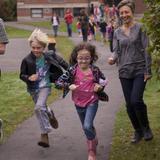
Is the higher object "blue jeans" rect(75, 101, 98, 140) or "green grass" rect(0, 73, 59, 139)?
"blue jeans" rect(75, 101, 98, 140)

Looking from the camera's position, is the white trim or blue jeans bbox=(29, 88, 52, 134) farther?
the white trim

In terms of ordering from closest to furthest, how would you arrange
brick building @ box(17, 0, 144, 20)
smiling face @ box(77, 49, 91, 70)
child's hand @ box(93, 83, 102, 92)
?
child's hand @ box(93, 83, 102, 92) → smiling face @ box(77, 49, 91, 70) → brick building @ box(17, 0, 144, 20)

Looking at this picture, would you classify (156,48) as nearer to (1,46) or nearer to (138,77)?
(138,77)

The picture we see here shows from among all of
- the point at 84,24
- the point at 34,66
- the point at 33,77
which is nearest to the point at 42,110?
the point at 33,77

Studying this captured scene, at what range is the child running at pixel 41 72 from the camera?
291 inches

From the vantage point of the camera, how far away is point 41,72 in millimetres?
7516

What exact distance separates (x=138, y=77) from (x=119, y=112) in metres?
2.79

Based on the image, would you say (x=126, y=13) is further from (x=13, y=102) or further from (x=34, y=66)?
(x=13, y=102)

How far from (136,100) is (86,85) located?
0.73 meters

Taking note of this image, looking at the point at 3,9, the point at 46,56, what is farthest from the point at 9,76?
the point at 3,9

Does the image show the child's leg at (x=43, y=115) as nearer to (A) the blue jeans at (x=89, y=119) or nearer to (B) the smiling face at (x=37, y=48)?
(B) the smiling face at (x=37, y=48)

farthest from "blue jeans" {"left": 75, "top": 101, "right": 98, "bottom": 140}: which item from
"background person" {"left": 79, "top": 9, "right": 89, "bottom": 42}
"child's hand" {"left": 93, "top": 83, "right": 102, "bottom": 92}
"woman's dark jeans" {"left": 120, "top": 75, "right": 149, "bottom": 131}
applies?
"background person" {"left": 79, "top": 9, "right": 89, "bottom": 42}

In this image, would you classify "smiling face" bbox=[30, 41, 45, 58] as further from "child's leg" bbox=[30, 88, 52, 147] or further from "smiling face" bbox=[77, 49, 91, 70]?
"smiling face" bbox=[77, 49, 91, 70]

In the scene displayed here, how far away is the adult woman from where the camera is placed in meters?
7.12
